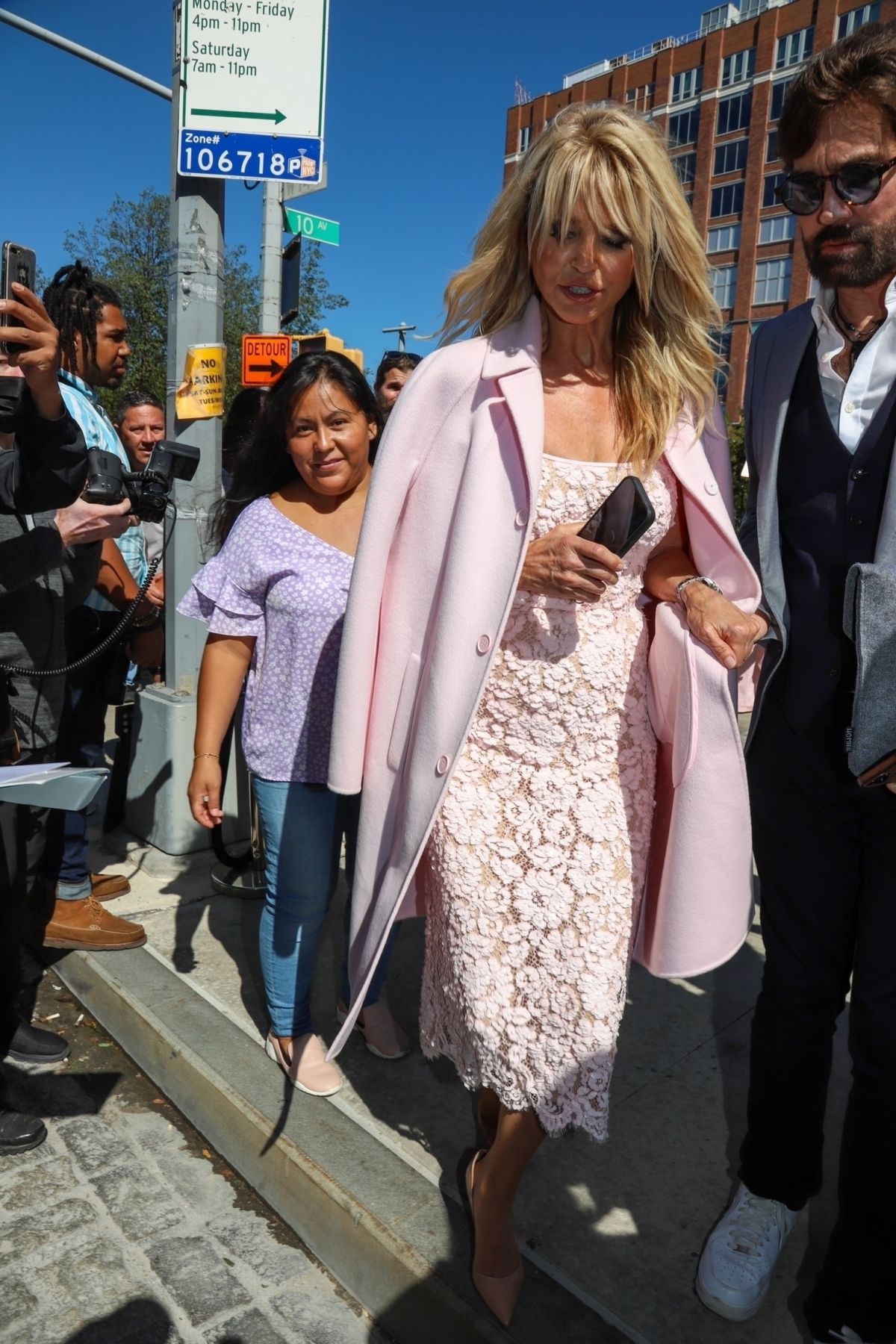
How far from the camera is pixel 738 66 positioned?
50.9 meters

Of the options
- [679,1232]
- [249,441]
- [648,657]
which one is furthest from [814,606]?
[249,441]

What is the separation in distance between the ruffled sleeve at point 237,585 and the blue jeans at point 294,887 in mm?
434

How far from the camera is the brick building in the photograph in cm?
4834

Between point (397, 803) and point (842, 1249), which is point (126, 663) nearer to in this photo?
point (397, 803)

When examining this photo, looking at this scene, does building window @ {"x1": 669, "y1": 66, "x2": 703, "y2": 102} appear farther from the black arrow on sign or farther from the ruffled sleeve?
the ruffled sleeve

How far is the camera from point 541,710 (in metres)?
1.96

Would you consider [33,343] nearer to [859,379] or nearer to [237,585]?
[237,585]

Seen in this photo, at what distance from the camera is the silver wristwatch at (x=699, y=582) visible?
2.01m

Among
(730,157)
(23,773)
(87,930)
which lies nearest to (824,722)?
(23,773)

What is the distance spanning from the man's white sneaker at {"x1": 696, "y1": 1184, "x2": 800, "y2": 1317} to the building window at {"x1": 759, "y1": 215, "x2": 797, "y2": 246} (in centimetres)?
5335

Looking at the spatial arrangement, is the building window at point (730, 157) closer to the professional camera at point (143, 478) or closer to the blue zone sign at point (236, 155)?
the blue zone sign at point (236, 155)

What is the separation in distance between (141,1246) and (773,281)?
54420 millimetres

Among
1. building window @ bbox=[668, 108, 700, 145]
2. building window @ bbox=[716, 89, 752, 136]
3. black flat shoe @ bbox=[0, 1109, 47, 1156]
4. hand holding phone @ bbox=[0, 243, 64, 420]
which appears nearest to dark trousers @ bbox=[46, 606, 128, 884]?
black flat shoe @ bbox=[0, 1109, 47, 1156]

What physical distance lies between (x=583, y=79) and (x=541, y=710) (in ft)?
220
